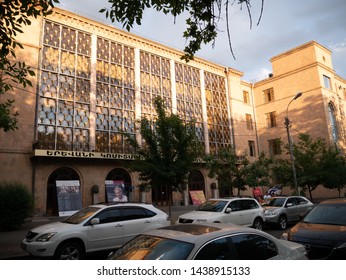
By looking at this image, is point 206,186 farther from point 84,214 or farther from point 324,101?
point 84,214

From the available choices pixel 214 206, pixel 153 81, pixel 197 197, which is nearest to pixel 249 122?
pixel 197 197

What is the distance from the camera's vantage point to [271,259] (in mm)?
4145

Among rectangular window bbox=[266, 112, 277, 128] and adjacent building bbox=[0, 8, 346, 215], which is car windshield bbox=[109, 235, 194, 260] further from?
rectangular window bbox=[266, 112, 277, 128]

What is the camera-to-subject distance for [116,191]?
22922mm

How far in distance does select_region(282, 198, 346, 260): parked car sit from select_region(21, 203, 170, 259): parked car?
15.0ft

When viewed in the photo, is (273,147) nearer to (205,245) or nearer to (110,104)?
(110,104)

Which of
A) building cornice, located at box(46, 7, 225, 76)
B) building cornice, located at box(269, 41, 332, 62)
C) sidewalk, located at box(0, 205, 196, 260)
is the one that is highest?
building cornice, located at box(269, 41, 332, 62)

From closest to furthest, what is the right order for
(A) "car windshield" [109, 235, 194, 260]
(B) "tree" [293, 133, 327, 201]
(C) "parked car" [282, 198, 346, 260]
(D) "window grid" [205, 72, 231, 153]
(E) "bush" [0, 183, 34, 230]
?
(A) "car windshield" [109, 235, 194, 260] → (C) "parked car" [282, 198, 346, 260] → (E) "bush" [0, 183, 34, 230] → (B) "tree" [293, 133, 327, 201] → (D) "window grid" [205, 72, 231, 153]

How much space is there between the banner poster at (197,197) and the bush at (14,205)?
1613 centimetres

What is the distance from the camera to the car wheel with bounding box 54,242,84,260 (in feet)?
24.0

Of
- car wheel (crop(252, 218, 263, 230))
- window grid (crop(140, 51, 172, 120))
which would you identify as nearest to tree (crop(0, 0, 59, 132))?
car wheel (crop(252, 218, 263, 230))

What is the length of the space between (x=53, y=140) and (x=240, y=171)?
1401cm

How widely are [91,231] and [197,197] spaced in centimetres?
2095

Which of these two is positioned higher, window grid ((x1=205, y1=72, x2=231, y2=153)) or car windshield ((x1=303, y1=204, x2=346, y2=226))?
window grid ((x1=205, y1=72, x2=231, y2=153))
